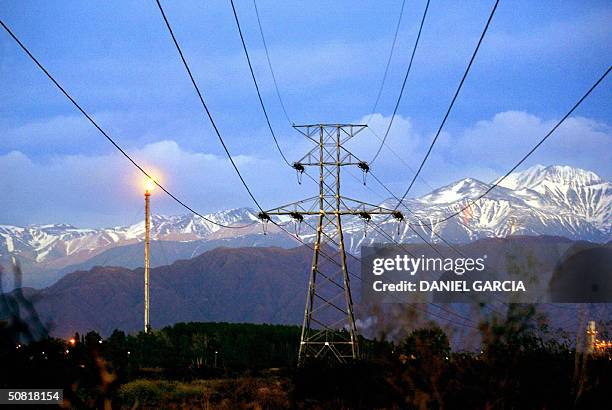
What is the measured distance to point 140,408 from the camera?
83.7ft

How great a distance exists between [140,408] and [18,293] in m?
14.9

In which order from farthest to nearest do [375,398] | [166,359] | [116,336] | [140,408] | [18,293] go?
[166,359], [116,336], [140,408], [375,398], [18,293]

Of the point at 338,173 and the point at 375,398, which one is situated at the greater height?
the point at 338,173

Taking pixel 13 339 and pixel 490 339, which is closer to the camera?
pixel 13 339

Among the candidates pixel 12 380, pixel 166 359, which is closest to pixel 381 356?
pixel 12 380

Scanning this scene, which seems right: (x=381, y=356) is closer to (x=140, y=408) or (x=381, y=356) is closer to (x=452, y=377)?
(x=452, y=377)

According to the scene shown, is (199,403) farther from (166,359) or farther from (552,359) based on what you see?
(166,359)

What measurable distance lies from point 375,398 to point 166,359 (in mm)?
54408

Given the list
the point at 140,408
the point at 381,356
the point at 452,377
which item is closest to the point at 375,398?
the point at 381,356

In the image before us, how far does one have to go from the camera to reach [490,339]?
656 inches

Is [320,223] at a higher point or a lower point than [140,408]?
higher

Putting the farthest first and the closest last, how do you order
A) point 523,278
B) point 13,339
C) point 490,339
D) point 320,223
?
point 320,223 → point 523,278 → point 490,339 → point 13,339

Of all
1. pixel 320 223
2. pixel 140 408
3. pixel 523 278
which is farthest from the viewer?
pixel 320 223

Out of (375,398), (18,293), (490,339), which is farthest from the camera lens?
(375,398)
